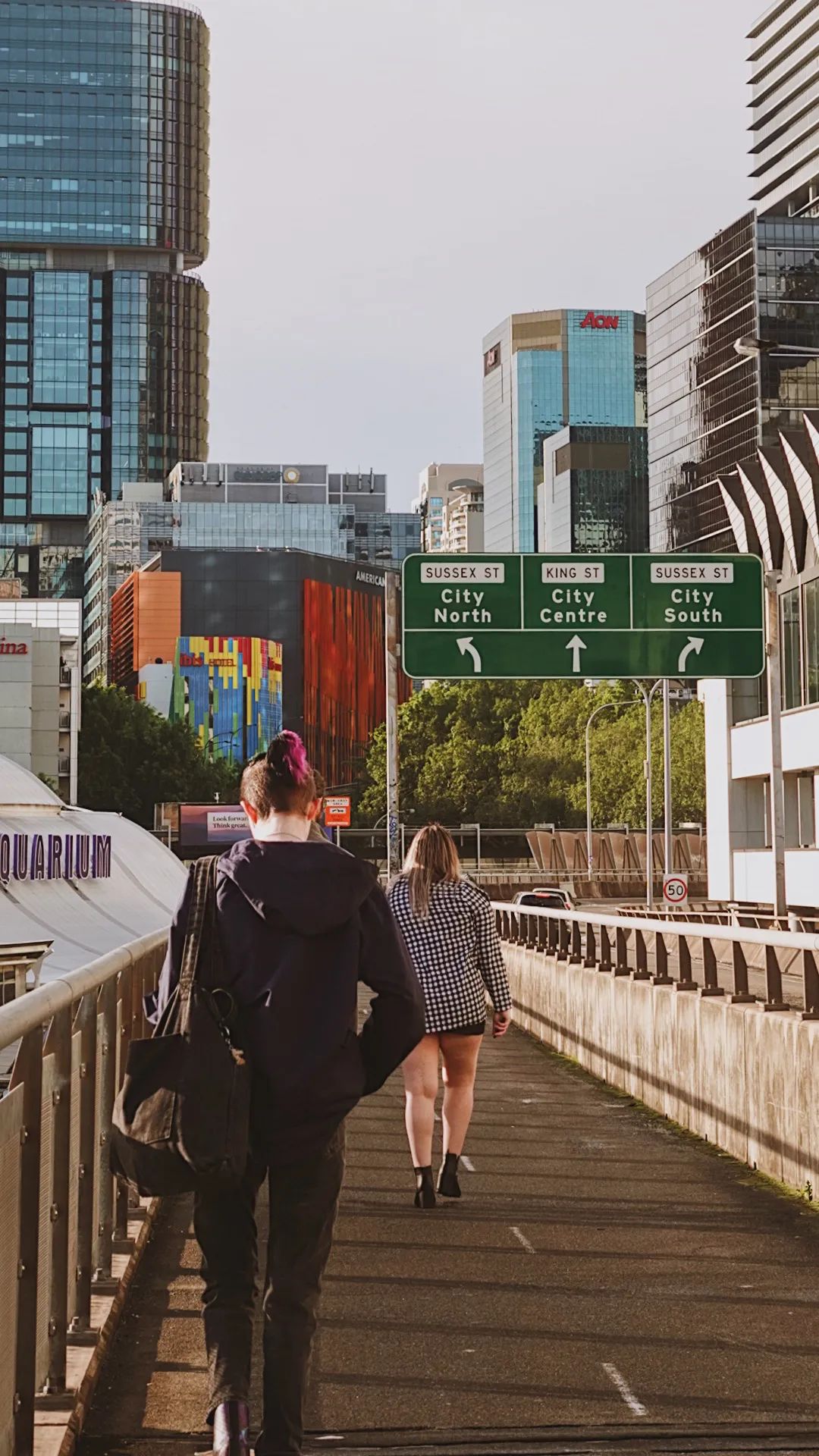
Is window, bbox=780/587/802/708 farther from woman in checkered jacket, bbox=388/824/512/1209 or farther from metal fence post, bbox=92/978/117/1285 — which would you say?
metal fence post, bbox=92/978/117/1285

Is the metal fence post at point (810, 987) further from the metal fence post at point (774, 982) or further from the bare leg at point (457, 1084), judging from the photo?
the bare leg at point (457, 1084)

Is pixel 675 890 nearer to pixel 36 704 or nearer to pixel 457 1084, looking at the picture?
pixel 457 1084

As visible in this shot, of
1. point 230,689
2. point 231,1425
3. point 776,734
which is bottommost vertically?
point 231,1425

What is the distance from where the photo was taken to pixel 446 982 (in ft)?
31.5

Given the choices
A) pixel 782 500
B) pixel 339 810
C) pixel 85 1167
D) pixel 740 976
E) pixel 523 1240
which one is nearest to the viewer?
pixel 85 1167

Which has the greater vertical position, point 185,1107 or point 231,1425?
point 185,1107

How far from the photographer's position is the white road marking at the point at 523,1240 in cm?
811

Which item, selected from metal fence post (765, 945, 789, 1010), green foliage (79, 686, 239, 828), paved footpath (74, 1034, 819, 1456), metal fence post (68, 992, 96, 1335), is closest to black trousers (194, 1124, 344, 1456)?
paved footpath (74, 1034, 819, 1456)

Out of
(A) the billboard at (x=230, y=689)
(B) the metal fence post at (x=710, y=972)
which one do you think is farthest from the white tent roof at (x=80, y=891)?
(A) the billboard at (x=230, y=689)

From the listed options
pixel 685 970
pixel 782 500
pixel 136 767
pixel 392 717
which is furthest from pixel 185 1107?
pixel 136 767

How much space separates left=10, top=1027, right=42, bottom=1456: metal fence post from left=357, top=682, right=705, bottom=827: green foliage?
99.0m

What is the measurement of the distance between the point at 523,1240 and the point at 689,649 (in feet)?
69.5

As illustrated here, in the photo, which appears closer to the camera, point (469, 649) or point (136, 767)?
point (469, 649)

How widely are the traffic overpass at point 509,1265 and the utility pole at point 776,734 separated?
1667 centimetres
